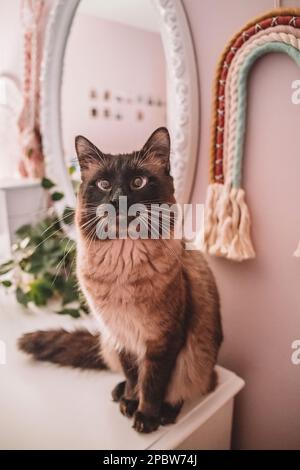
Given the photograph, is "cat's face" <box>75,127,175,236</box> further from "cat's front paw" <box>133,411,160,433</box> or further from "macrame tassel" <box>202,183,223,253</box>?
"cat's front paw" <box>133,411,160,433</box>

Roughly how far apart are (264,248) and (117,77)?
0.48 meters

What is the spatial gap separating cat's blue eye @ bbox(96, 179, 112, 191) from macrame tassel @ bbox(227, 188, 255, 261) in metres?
0.28

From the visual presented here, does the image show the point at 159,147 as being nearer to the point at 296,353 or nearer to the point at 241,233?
the point at 241,233

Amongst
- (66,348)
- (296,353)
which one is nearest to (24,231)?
(66,348)

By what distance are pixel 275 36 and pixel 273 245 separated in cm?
35

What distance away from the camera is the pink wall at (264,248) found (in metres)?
0.55

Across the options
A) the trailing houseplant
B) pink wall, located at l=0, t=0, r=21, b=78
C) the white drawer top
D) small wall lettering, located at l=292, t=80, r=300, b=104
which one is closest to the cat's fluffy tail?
the white drawer top

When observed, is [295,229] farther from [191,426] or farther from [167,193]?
[191,426]

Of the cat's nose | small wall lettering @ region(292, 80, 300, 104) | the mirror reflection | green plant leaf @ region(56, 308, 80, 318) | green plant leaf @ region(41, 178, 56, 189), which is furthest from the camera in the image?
green plant leaf @ region(41, 178, 56, 189)

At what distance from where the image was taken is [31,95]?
1084 mm

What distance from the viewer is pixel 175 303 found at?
53 centimetres

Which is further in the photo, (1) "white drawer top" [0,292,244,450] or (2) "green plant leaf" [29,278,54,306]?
(2) "green plant leaf" [29,278,54,306]

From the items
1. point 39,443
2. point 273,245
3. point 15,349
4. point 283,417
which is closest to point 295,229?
point 273,245

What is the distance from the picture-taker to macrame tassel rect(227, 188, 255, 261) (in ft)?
1.98
